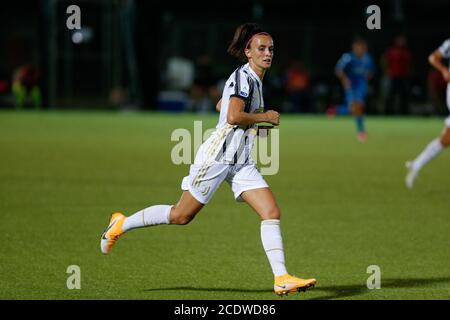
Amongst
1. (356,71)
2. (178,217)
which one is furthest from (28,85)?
(178,217)

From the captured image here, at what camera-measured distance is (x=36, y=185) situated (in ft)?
54.8

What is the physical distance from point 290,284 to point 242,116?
134 centimetres

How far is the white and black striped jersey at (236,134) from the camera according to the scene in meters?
8.55

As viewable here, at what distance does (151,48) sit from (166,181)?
2561cm

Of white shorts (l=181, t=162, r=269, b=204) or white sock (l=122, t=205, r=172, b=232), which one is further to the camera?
white sock (l=122, t=205, r=172, b=232)

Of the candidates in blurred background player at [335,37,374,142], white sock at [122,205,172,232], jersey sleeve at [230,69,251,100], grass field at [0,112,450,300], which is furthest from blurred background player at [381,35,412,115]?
jersey sleeve at [230,69,251,100]

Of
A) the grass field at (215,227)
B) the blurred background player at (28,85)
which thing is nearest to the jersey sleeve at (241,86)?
the grass field at (215,227)

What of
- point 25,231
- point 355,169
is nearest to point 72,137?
point 355,169

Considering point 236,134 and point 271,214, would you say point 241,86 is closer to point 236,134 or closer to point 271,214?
point 236,134

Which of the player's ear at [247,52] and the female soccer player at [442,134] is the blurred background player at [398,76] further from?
the player's ear at [247,52]

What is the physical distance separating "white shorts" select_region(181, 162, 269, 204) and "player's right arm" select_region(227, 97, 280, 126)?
447mm

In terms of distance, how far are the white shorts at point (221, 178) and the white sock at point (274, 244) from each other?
1.07 ft

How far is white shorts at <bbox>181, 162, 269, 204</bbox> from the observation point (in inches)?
340

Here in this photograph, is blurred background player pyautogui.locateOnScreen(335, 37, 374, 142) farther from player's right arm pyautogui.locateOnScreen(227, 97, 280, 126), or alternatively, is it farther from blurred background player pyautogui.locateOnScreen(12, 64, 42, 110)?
player's right arm pyautogui.locateOnScreen(227, 97, 280, 126)
